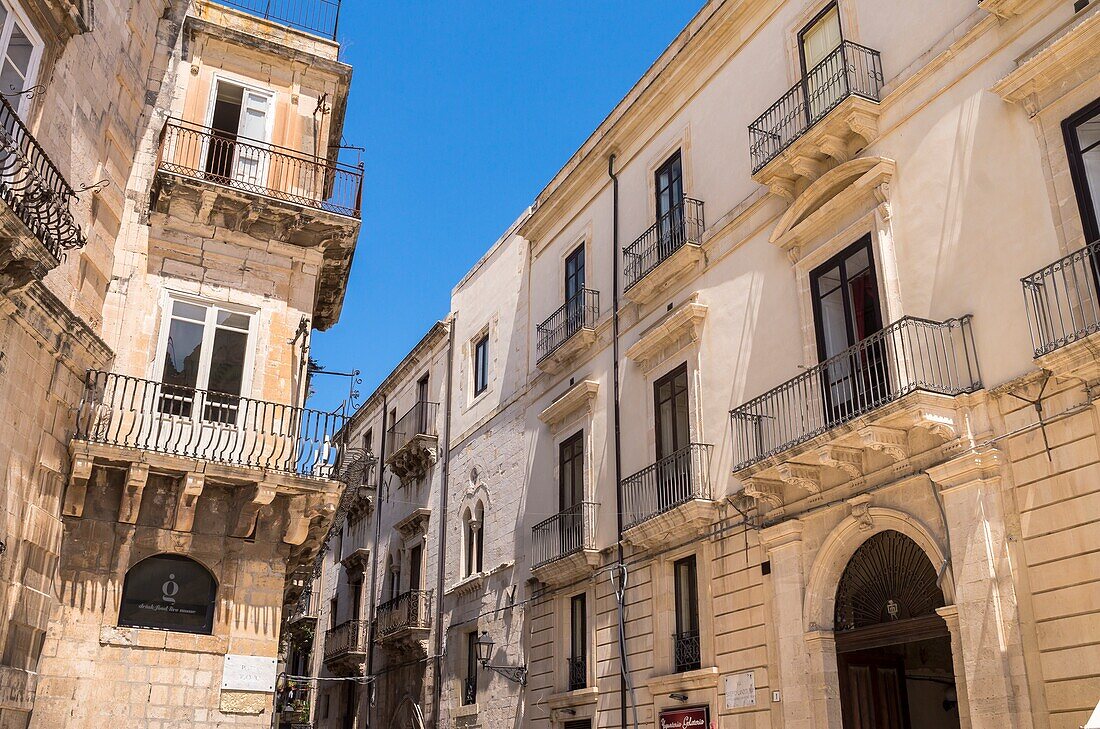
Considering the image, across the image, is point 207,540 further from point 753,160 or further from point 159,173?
point 753,160

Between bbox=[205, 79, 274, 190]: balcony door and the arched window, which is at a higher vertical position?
bbox=[205, 79, 274, 190]: balcony door

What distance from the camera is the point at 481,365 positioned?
24453 millimetres

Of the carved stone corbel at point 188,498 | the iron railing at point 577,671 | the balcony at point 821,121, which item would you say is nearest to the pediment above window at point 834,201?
the balcony at point 821,121

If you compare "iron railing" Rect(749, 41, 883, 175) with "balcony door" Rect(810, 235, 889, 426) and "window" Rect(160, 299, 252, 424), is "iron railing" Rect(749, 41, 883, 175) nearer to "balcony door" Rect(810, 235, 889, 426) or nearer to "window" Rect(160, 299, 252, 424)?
"balcony door" Rect(810, 235, 889, 426)

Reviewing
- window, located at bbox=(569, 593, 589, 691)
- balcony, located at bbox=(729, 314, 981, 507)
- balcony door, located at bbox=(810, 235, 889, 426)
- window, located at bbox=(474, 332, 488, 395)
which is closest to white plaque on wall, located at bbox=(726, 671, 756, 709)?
balcony, located at bbox=(729, 314, 981, 507)

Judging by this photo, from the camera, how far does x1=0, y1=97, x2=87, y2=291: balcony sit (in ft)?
28.9

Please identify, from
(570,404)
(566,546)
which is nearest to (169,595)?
(566,546)

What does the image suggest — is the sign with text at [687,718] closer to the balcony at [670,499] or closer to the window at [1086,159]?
the balcony at [670,499]

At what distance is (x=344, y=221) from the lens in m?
13.5

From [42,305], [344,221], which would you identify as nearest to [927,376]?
[344,221]

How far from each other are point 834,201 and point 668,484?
520cm

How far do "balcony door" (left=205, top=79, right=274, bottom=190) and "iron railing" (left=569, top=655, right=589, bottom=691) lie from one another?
962 cm

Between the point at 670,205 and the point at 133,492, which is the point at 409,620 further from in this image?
the point at 133,492

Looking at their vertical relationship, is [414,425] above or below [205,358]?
above
